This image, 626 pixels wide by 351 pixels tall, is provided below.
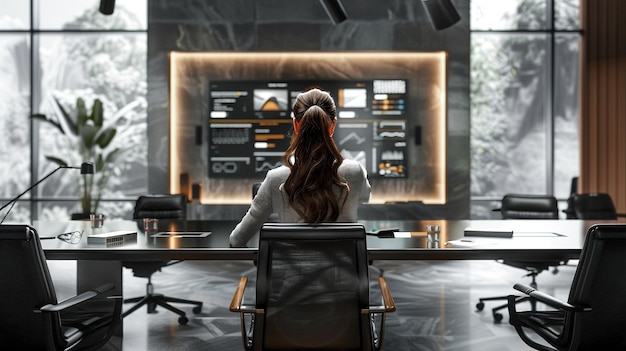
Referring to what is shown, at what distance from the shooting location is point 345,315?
6.91 ft

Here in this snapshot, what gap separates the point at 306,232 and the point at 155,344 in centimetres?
220

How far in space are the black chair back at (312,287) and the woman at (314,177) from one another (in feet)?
0.97

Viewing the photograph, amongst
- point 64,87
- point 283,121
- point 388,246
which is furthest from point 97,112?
point 388,246

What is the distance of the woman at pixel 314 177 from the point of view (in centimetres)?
235

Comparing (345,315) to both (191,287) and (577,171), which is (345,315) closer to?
(191,287)

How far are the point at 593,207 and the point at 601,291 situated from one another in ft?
11.2

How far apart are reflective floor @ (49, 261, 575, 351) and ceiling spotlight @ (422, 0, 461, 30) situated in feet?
7.05

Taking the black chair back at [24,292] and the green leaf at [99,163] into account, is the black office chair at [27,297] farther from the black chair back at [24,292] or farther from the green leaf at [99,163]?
the green leaf at [99,163]

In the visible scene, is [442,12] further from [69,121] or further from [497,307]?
[69,121]

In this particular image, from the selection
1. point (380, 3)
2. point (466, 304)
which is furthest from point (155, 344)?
point (380, 3)

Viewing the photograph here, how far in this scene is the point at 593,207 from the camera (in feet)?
17.3

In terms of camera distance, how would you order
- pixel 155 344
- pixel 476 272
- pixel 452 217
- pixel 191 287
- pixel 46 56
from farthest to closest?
pixel 46 56
pixel 452 217
pixel 476 272
pixel 191 287
pixel 155 344

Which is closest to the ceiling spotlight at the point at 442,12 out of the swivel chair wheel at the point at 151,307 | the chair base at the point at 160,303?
the chair base at the point at 160,303

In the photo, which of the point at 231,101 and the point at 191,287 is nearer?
the point at 191,287
